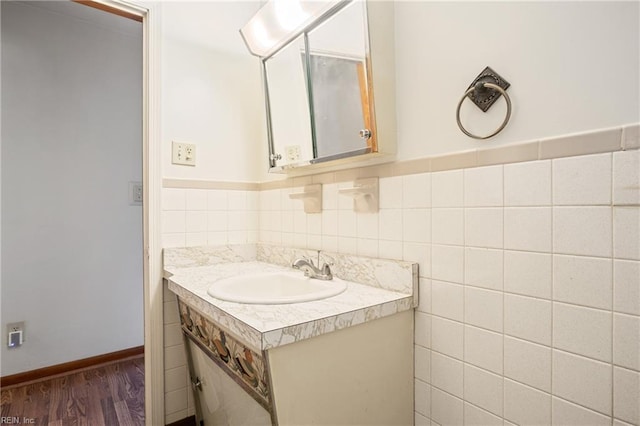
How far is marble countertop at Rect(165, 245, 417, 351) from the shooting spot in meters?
0.76

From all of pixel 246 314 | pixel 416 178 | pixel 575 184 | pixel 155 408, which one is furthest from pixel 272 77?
pixel 155 408

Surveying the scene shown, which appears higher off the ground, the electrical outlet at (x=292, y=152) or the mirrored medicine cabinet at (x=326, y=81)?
the mirrored medicine cabinet at (x=326, y=81)

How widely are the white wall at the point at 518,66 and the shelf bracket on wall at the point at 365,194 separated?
0.51ft

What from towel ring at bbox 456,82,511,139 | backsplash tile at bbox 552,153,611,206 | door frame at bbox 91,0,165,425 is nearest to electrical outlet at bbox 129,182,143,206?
door frame at bbox 91,0,165,425

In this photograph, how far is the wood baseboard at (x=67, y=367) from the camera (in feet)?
6.72

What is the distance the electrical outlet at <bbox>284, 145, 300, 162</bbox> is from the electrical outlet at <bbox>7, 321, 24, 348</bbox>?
2065 mm

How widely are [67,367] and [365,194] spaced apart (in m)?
2.38

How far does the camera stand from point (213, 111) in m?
1.73

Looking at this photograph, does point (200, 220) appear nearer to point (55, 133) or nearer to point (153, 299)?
point (153, 299)

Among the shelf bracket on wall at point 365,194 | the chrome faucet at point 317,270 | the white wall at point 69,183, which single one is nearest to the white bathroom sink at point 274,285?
the chrome faucet at point 317,270

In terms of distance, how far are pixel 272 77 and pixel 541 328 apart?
1421 mm

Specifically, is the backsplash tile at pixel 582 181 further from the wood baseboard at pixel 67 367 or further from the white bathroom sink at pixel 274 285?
the wood baseboard at pixel 67 367

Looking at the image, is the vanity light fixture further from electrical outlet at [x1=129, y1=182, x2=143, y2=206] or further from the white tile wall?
electrical outlet at [x1=129, y1=182, x2=143, y2=206]

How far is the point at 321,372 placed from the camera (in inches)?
33.5
